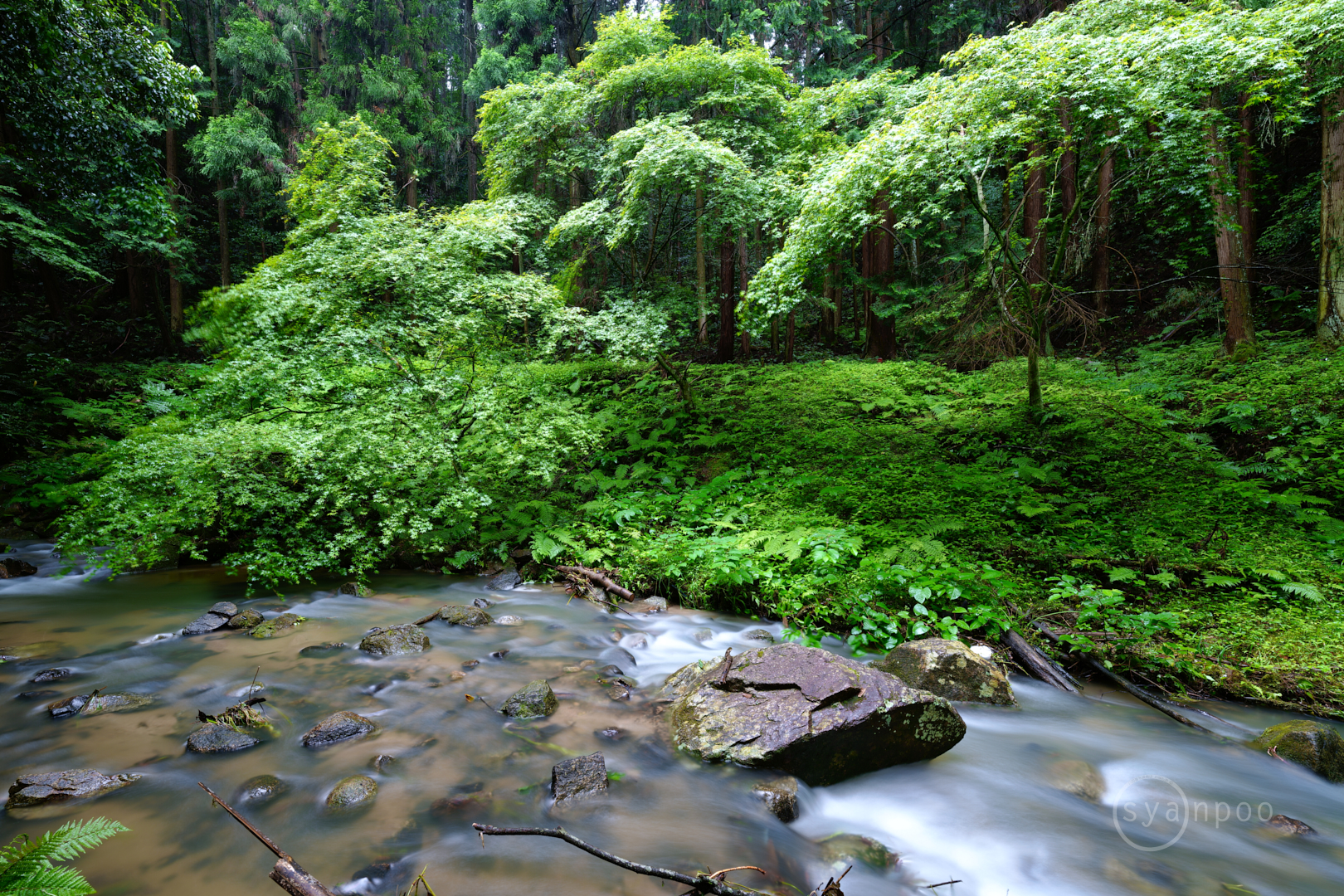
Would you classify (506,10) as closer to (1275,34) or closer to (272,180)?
(272,180)

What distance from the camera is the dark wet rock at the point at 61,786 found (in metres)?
3.11

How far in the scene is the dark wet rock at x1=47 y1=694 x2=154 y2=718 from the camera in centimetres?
414

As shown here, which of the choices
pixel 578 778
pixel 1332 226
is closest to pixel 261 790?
pixel 578 778

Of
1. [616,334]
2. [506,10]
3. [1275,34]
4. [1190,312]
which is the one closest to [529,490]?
[616,334]

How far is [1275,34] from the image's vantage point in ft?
19.7

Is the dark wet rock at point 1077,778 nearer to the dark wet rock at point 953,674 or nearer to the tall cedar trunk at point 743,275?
the dark wet rock at point 953,674

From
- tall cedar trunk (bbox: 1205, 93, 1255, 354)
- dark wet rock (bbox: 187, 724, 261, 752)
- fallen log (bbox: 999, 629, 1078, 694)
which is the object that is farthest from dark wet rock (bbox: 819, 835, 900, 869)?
tall cedar trunk (bbox: 1205, 93, 1255, 354)

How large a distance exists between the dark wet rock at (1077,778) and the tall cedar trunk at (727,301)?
10421mm

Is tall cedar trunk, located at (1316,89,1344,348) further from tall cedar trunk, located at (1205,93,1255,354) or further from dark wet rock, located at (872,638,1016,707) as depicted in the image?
dark wet rock, located at (872,638,1016,707)

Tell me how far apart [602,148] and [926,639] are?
39.1ft

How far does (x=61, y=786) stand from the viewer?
322 cm

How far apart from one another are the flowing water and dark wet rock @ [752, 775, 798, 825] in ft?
0.20

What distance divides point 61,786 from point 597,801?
2.93m

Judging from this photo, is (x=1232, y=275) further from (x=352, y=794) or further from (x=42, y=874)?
(x=42, y=874)
